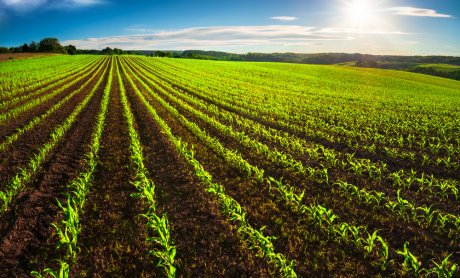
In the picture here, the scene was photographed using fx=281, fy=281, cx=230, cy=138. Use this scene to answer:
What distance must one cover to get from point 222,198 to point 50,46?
15939cm

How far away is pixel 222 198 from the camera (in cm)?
795

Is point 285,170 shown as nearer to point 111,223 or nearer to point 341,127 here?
point 111,223

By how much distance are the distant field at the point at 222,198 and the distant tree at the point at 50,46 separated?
459 feet

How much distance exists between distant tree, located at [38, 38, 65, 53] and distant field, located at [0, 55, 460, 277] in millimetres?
139795

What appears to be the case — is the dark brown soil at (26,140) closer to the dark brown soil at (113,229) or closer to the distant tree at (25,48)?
the dark brown soil at (113,229)

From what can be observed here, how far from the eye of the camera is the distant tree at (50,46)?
131500 millimetres

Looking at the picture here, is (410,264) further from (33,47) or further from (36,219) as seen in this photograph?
(33,47)

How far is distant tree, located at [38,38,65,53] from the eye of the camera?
431 feet

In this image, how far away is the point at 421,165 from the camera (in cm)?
1168

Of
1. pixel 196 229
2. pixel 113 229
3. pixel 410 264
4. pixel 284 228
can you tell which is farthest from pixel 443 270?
pixel 113 229

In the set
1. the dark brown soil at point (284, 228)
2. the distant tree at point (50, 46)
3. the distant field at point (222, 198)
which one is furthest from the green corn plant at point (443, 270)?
the distant tree at point (50, 46)

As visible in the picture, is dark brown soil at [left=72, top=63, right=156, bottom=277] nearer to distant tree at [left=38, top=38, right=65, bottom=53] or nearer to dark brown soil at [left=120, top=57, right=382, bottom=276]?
dark brown soil at [left=120, top=57, right=382, bottom=276]

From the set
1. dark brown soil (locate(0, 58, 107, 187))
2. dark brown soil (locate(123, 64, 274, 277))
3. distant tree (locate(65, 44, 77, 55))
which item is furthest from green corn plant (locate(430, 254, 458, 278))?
distant tree (locate(65, 44, 77, 55))

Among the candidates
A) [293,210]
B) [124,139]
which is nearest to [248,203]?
[293,210]
